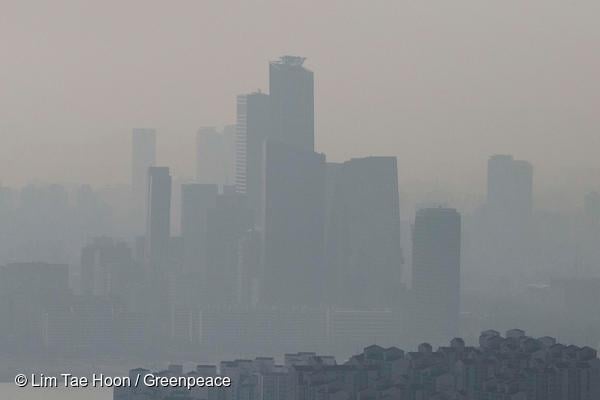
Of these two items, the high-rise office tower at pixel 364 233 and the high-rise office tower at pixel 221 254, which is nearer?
the high-rise office tower at pixel 221 254

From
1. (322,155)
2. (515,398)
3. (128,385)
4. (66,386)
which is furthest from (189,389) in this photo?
(322,155)

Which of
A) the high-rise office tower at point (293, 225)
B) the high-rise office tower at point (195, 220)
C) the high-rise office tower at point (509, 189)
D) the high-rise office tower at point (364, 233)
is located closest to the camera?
the high-rise office tower at point (509, 189)

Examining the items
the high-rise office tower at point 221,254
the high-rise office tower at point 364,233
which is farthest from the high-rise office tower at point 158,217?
the high-rise office tower at point 364,233

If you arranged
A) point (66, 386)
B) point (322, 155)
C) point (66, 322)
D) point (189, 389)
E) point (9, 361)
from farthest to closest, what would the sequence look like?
point (322, 155), point (66, 322), point (9, 361), point (66, 386), point (189, 389)

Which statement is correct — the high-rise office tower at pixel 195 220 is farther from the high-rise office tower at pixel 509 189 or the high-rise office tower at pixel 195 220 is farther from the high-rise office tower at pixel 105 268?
the high-rise office tower at pixel 509 189

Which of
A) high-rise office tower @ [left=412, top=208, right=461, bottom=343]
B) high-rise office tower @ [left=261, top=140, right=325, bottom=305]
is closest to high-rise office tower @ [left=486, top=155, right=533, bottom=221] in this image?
high-rise office tower @ [left=412, top=208, right=461, bottom=343]

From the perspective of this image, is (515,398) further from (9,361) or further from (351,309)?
(351,309)

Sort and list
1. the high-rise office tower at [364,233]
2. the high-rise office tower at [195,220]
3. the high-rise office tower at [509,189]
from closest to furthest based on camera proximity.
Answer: the high-rise office tower at [509,189] → the high-rise office tower at [195,220] → the high-rise office tower at [364,233]
